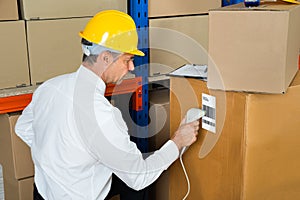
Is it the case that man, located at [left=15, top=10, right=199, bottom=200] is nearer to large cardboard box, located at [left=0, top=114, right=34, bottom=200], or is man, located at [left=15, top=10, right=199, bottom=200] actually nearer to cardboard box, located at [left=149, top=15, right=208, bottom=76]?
large cardboard box, located at [left=0, top=114, right=34, bottom=200]

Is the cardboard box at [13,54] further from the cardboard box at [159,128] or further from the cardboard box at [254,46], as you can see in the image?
the cardboard box at [254,46]

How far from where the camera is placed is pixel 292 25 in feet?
3.91

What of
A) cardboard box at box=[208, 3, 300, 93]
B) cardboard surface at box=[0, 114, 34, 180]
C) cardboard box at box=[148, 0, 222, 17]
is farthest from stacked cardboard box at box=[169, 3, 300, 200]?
cardboard surface at box=[0, 114, 34, 180]

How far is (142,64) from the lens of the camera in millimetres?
1802

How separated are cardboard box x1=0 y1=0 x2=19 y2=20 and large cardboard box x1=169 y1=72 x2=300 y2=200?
2.08 ft

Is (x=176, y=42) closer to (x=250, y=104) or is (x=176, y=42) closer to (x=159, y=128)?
(x=159, y=128)

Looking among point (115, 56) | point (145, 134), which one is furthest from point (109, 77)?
point (145, 134)

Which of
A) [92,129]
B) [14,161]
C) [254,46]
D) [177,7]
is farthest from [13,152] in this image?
[254,46]

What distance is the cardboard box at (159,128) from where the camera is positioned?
185 cm

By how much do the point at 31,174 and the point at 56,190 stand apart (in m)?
0.31

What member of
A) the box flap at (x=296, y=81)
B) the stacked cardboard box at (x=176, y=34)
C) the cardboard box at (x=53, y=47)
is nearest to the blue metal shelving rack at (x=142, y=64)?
the stacked cardboard box at (x=176, y=34)

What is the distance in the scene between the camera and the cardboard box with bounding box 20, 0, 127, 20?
5.01 feet

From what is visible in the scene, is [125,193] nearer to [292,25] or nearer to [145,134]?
[145,134]

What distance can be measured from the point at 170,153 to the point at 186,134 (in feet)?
0.28
